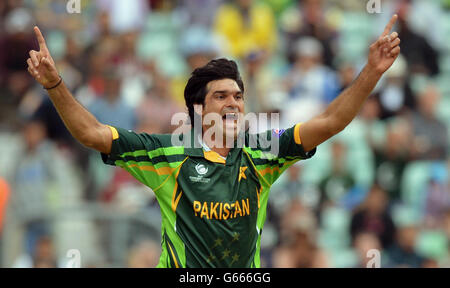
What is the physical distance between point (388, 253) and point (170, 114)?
3776 mm

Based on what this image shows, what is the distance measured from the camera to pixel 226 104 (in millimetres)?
6359

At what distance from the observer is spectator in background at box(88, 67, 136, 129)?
500 inches

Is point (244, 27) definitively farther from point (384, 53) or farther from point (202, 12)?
point (384, 53)

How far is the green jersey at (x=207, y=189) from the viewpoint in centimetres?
612

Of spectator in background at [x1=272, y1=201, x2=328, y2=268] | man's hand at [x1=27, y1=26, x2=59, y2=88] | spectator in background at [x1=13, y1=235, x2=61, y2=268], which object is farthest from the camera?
spectator in background at [x1=272, y1=201, x2=328, y2=268]

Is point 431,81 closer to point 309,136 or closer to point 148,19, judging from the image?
point 148,19

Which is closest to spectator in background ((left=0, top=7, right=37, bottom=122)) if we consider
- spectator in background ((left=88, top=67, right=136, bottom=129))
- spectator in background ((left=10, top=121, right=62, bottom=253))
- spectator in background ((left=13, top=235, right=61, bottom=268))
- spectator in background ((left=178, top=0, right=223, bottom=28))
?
spectator in background ((left=10, top=121, right=62, bottom=253))

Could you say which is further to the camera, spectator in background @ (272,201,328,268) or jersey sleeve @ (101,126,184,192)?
spectator in background @ (272,201,328,268)

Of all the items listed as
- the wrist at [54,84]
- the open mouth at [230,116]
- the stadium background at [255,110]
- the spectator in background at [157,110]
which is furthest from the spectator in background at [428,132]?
the wrist at [54,84]

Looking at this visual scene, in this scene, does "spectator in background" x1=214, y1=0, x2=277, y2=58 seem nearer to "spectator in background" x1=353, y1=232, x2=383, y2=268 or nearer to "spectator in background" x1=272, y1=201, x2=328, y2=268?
"spectator in background" x1=272, y1=201, x2=328, y2=268

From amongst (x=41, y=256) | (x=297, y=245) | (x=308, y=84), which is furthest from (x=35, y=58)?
(x=308, y=84)

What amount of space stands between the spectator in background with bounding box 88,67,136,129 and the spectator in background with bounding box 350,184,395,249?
3629 millimetres

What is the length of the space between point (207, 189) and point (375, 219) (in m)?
6.14

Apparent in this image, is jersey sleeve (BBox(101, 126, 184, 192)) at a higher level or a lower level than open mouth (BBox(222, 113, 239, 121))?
lower
